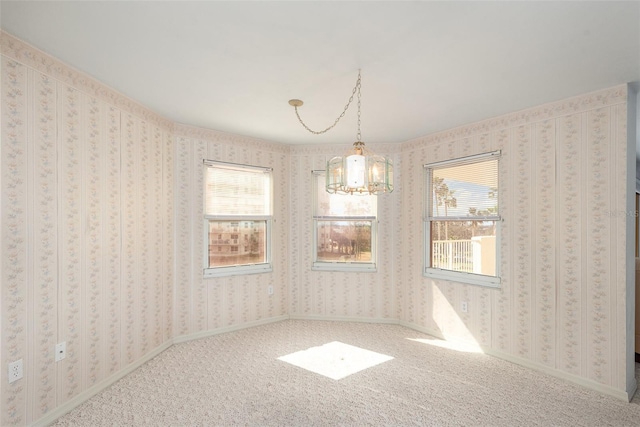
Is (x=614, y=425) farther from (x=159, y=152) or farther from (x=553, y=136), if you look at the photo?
(x=159, y=152)

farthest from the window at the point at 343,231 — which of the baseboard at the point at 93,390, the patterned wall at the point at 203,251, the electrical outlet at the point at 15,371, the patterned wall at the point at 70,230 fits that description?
the electrical outlet at the point at 15,371

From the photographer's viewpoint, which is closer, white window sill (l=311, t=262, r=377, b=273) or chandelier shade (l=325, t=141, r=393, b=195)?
chandelier shade (l=325, t=141, r=393, b=195)

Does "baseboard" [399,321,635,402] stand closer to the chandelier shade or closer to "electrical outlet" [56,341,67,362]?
the chandelier shade

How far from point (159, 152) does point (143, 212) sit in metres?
0.66

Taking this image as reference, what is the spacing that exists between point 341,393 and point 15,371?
212 cm

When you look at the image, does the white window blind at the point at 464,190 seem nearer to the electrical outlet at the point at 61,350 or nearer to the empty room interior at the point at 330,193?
the empty room interior at the point at 330,193

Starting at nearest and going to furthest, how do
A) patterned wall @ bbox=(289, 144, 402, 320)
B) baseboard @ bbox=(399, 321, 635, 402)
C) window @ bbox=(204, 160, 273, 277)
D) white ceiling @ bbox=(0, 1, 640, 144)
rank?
white ceiling @ bbox=(0, 1, 640, 144) < baseboard @ bbox=(399, 321, 635, 402) < window @ bbox=(204, 160, 273, 277) < patterned wall @ bbox=(289, 144, 402, 320)

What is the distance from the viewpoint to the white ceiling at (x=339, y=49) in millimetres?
1666

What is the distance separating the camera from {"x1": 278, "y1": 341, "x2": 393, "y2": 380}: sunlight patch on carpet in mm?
2984

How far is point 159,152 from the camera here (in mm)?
3416

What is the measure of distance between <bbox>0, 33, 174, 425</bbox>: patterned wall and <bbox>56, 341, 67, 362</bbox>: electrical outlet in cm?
4

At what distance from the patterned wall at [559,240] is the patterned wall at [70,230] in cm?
329

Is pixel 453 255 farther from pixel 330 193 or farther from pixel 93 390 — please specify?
pixel 93 390

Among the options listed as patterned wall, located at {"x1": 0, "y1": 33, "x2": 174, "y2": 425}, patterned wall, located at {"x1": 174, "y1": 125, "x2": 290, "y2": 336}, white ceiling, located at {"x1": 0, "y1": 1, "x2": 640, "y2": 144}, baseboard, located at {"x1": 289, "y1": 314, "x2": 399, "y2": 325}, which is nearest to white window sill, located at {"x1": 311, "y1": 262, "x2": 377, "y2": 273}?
patterned wall, located at {"x1": 174, "y1": 125, "x2": 290, "y2": 336}
